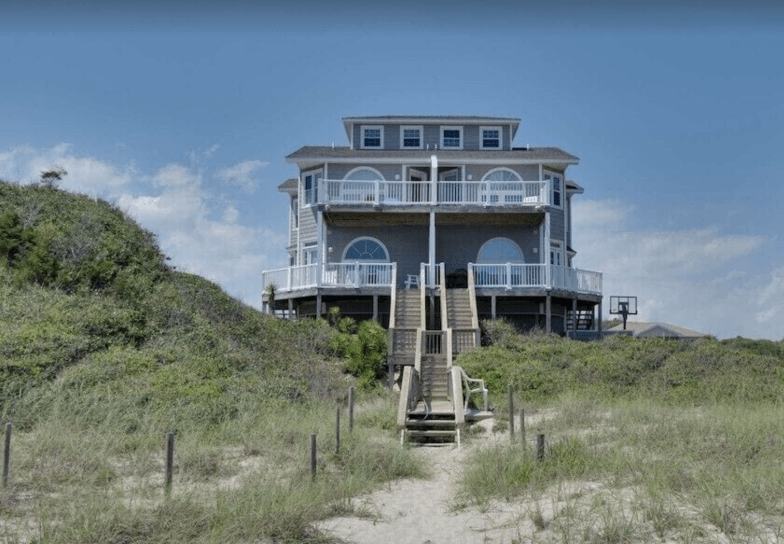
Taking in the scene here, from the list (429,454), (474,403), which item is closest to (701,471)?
(429,454)

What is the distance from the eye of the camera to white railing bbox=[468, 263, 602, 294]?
2738 cm

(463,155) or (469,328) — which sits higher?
(463,155)

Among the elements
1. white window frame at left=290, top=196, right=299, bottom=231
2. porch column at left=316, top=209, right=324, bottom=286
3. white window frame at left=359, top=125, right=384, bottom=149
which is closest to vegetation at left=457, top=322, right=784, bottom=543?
porch column at left=316, top=209, right=324, bottom=286

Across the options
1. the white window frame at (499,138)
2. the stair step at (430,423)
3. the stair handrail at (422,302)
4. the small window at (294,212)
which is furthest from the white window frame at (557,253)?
the stair step at (430,423)

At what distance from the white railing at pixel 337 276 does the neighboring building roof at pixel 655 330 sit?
15.3 meters

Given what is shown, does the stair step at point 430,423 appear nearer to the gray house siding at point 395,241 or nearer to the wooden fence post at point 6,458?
the wooden fence post at point 6,458

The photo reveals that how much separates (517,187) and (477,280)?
422 centimetres

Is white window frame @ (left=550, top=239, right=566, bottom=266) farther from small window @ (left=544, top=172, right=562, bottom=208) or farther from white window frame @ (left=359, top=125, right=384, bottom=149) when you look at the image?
white window frame @ (left=359, top=125, right=384, bottom=149)

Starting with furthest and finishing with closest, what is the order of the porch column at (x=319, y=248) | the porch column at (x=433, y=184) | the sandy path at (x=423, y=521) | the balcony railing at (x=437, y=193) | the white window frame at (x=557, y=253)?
the white window frame at (x=557, y=253) → the balcony railing at (x=437, y=193) → the porch column at (x=433, y=184) → the porch column at (x=319, y=248) → the sandy path at (x=423, y=521)

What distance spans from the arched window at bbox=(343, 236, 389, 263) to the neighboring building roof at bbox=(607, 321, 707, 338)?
46.5ft

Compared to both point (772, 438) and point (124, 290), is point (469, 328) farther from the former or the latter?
point (772, 438)

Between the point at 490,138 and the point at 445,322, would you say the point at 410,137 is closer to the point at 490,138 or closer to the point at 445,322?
the point at 490,138

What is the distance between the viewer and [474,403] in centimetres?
1928

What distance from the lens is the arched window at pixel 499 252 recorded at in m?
30.2
